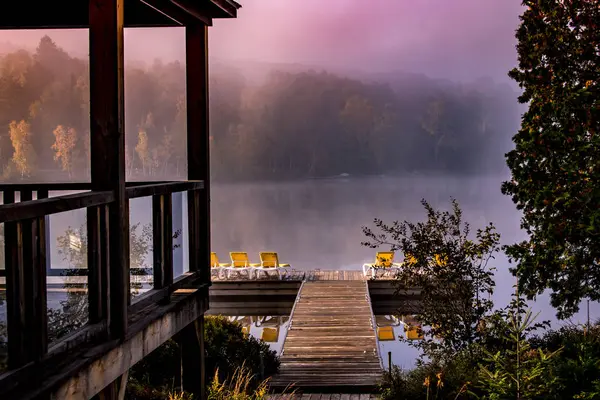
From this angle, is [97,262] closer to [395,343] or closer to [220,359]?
[220,359]

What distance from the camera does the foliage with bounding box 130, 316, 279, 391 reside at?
34.2 feet

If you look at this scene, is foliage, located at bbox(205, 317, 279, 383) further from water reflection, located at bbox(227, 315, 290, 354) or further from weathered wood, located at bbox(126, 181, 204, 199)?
water reflection, located at bbox(227, 315, 290, 354)

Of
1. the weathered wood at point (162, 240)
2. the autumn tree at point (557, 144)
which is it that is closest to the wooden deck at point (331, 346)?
the autumn tree at point (557, 144)

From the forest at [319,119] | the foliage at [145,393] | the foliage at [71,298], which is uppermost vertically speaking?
the forest at [319,119]

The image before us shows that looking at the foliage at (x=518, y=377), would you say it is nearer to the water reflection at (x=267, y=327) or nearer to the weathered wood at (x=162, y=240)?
the weathered wood at (x=162, y=240)

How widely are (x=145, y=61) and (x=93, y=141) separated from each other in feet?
230

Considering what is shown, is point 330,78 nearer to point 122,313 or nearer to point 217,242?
point 217,242

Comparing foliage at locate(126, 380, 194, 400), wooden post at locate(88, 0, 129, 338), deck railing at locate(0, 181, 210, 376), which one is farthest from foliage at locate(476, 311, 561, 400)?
wooden post at locate(88, 0, 129, 338)

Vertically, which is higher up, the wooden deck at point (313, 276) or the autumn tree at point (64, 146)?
the autumn tree at point (64, 146)

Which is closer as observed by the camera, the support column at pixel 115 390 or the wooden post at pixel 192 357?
the support column at pixel 115 390

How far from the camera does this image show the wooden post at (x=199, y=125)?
746 cm

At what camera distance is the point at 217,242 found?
49.3 metres

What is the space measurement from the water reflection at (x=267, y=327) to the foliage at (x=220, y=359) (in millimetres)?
5473

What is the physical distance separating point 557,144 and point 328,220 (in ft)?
165
